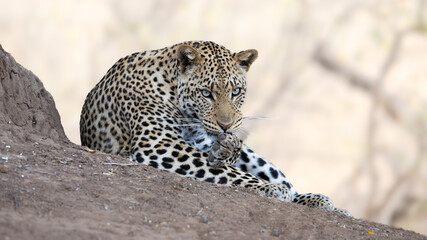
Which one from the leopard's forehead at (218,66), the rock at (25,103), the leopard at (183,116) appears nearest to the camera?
the rock at (25,103)

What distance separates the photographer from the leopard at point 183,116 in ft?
26.2

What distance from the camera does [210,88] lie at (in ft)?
28.0

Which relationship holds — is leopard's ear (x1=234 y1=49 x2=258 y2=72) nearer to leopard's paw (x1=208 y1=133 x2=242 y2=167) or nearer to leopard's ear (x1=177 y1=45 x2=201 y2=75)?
leopard's ear (x1=177 y1=45 x2=201 y2=75)

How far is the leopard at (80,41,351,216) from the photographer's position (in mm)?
7973

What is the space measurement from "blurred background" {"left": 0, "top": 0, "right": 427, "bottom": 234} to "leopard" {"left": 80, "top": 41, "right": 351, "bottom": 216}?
9201 mm

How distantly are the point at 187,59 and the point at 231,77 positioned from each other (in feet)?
1.92

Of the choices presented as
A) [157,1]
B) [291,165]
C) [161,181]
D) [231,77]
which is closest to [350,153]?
[291,165]

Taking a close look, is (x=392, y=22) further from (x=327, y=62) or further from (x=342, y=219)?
(x=342, y=219)

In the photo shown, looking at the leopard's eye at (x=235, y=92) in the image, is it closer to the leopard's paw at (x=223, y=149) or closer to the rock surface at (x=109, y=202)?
the leopard's paw at (x=223, y=149)

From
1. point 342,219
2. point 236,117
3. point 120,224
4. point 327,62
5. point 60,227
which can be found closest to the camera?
point 60,227

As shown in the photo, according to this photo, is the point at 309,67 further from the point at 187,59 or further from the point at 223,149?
the point at 223,149

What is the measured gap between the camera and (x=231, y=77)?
8.63 metres

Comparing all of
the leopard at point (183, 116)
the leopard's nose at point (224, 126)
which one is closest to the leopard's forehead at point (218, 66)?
the leopard at point (183, 116)

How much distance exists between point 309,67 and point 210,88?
37.0ft
